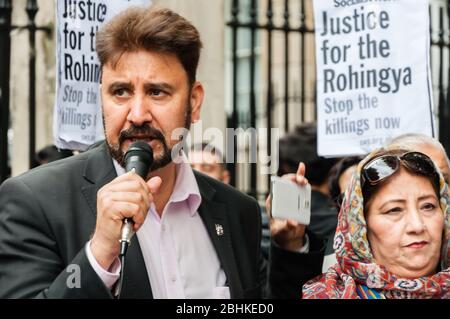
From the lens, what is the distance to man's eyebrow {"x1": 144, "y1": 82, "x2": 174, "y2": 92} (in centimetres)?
291

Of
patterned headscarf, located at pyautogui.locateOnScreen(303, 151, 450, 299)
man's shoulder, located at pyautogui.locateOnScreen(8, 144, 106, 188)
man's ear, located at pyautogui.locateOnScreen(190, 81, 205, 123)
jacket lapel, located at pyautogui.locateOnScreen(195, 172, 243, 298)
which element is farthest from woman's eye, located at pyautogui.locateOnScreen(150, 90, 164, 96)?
patterned headscarf, located at pyautogui.locateOnScreen(303, 151, 450, 299)

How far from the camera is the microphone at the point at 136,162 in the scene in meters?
2.29

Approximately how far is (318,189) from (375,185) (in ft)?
6.84

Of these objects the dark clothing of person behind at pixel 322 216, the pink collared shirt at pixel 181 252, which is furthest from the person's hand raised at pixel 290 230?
the dark clothing of person behind at pixel 322 216

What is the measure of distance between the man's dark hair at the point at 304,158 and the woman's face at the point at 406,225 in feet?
6.90

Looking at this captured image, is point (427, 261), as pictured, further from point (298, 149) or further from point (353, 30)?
point (298, 149)

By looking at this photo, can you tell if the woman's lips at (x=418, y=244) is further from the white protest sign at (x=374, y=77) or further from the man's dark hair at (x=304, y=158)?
the man's dark hair at (x=304, y=158)

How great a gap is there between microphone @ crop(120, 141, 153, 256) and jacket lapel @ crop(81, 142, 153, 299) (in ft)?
1.18

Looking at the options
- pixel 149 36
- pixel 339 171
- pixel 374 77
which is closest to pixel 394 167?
pixel 149 36

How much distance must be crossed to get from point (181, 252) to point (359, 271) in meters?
0.66

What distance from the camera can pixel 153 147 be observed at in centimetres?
287

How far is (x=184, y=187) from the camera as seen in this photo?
3211 mm

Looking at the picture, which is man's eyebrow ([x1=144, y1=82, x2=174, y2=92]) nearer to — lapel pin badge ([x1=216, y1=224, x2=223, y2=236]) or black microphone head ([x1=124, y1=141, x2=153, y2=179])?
black microphone head ([x1=124, y1=141, x2=153, y2=179])
